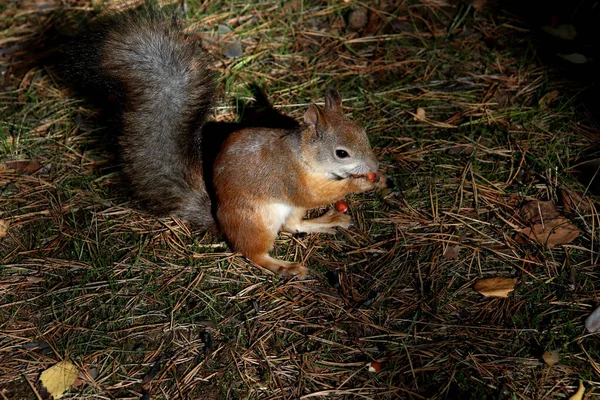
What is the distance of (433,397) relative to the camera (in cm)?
189

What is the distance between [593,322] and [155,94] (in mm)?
1837

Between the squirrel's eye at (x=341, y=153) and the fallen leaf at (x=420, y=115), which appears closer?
the squirrel's eye at (x=341, y=153)

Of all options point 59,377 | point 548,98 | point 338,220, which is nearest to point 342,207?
point 338,220

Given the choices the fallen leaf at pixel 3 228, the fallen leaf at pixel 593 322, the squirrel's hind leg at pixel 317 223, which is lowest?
the fallen leaf at pixel 593 322

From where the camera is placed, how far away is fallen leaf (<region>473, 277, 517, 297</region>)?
7.07ft

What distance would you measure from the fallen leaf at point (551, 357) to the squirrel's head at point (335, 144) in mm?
900

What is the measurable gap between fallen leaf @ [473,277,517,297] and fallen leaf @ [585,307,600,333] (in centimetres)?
27

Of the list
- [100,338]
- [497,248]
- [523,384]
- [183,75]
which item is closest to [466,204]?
[497,248]

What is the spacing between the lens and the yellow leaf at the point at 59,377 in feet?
6.44

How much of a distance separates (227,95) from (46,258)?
117 centimetres

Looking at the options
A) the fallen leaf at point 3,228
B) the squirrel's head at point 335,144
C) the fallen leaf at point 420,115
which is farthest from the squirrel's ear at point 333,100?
the fallen leaf at point 3,228

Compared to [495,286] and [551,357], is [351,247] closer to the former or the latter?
[495,286]

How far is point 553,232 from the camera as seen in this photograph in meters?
2.33

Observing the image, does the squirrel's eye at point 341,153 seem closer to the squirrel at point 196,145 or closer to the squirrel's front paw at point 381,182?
the squirrel at point 196,145
